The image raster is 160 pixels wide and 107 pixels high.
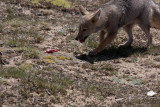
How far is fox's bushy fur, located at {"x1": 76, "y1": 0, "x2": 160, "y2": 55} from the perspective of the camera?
13133 millimetres

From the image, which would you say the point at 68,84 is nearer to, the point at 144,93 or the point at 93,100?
the point at 93,100

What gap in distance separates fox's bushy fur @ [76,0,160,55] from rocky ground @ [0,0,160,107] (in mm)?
628

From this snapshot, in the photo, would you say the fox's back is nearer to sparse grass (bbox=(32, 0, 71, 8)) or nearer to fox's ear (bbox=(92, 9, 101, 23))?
fox's ear (bbox=(92, 9, 101, 23))

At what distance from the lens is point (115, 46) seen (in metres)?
14.5

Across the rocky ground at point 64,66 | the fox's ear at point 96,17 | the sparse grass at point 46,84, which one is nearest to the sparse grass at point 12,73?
the rocky ground at point 64,66

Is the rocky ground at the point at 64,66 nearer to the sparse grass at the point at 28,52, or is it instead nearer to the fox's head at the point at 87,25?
the sparse grass at the point at 28,52

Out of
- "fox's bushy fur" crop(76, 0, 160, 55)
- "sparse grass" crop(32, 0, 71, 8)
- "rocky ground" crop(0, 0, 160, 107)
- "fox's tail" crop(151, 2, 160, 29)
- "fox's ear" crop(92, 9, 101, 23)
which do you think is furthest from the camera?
"sparse grass" crop(32, 0, 71, 8)

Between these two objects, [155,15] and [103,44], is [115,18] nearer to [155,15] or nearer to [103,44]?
[103,44]

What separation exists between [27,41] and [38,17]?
3893 mm

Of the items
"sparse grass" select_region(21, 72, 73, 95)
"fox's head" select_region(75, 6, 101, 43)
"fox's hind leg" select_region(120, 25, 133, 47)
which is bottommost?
"fox's hind leg" select_region(120, 25, 133, 47)

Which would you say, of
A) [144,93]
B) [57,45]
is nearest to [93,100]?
[144,93]

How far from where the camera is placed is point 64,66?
37.1ft

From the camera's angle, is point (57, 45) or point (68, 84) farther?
point (57, 45)

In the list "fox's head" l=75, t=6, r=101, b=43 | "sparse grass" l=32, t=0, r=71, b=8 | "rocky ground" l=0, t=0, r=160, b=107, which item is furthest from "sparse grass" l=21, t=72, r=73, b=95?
"sparse grass" l=32, t=0, r=71, b=8
